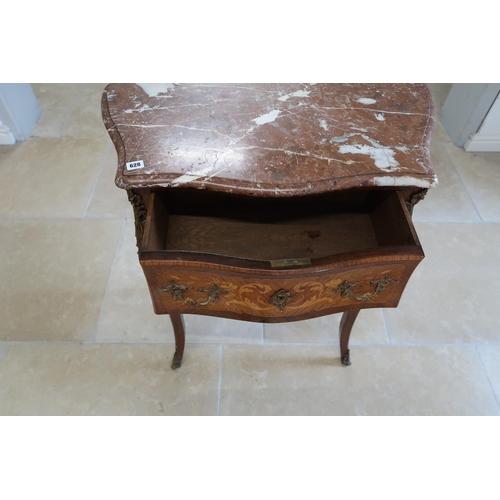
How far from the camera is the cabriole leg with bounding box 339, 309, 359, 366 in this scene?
119 cm

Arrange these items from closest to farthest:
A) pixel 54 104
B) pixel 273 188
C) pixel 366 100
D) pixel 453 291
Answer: pixel 273 188, pixel 366 100, pixel 453 291, pixel 54 104

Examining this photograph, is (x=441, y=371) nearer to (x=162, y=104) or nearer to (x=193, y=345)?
(x=193, y=345)

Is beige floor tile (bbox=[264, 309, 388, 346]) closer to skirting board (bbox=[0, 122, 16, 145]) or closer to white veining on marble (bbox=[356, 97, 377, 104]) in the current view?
white veining on marble (bbox=[356, 97, 377, 104])

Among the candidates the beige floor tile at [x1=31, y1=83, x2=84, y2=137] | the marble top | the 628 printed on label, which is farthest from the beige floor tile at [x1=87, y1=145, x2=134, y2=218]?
the 628 printed on label

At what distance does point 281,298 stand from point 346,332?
0.44 metres

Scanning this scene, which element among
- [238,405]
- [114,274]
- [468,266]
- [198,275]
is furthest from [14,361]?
[468,266]

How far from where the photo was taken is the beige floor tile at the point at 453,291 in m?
1.41

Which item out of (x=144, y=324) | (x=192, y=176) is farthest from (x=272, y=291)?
(x=144, y=324)

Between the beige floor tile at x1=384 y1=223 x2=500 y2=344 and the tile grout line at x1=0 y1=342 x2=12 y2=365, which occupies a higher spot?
the beige floor tile at x1=384 y1=223 x2=500 y2=344

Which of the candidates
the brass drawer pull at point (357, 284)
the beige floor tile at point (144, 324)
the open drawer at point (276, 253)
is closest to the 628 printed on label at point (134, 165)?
the open drawer at point (276, 253)

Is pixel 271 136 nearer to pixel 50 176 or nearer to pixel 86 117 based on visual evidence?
pixel 50 176

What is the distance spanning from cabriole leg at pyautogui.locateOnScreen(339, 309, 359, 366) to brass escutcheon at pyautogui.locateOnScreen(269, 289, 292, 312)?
12.9 inches

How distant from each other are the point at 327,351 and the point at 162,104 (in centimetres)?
91

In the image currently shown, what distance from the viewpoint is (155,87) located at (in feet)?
3.62
